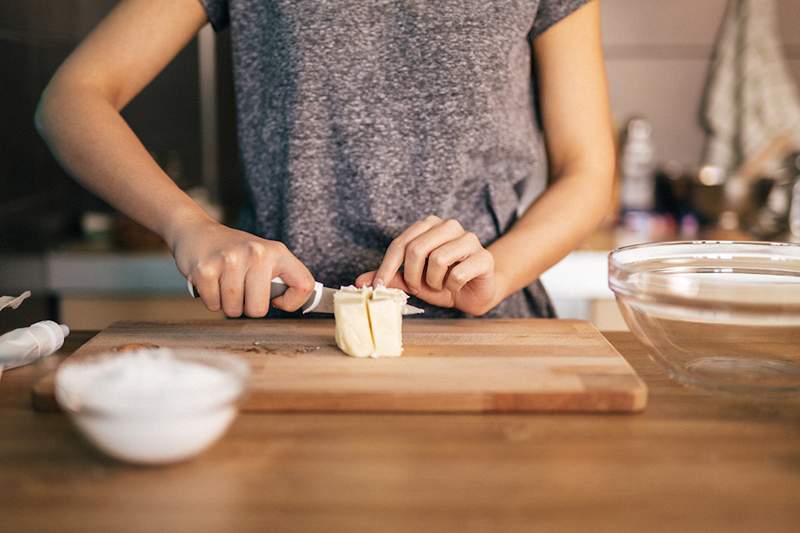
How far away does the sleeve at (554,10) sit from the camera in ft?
3.77

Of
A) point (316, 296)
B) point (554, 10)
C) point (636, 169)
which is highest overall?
point (554, 10)

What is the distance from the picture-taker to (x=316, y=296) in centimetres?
99

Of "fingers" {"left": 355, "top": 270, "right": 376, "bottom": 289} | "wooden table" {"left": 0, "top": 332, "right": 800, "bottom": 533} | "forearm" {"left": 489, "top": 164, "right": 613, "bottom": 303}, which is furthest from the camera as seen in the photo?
"forearm" {"left": 489, "top": 164, "right": 613, "bottom": 303}

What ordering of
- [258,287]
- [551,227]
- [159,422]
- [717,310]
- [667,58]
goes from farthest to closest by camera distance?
[667,58] < [551,227] < [258,287] < [717,310] < [159,422]

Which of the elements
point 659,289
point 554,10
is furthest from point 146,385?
point 554,10

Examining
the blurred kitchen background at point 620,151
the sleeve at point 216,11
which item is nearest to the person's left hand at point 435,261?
the sleeve at point 216,11

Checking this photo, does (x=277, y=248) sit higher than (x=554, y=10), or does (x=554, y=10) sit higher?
(x=554, y=10)

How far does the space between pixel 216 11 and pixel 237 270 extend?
1.55 feet

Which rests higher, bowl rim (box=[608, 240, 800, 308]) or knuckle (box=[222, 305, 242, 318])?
bowl rim (box=[608, 240, 800, 308])

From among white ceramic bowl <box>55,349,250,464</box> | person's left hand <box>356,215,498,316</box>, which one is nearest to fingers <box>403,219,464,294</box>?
person's left hand <box>356,215,498,316</box>

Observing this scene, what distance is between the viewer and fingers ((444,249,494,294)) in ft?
3.07

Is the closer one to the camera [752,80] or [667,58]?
[752,80]

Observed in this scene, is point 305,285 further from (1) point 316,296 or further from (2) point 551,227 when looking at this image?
(2) point 551,227

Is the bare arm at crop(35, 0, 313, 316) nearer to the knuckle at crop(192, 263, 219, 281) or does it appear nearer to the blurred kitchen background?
the knuckle at crop(192, 263, 219, 281)
